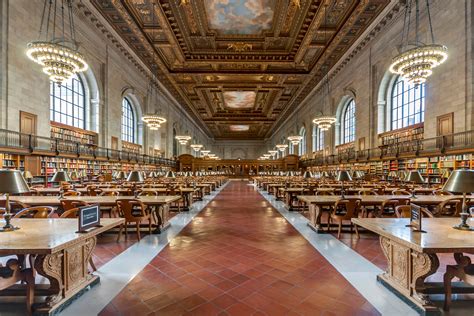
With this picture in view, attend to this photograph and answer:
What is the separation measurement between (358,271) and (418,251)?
1.35 m

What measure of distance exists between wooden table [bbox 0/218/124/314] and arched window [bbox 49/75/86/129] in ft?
38.3

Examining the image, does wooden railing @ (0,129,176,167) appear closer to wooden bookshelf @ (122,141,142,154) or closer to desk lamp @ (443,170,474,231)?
wooden bookshelf @ (122,141,142,154)

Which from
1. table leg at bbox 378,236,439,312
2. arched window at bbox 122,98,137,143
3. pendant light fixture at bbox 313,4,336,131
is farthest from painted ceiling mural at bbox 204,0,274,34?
table leg at bbox 378,236,439,312

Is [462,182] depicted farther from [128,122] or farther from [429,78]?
[128,122]

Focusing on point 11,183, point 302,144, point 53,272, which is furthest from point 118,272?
point 302,144

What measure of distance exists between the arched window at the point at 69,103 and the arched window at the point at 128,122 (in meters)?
4.26

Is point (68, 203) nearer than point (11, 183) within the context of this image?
No

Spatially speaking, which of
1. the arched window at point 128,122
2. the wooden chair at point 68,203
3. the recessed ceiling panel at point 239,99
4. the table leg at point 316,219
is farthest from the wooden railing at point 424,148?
the arched window at point 128,122

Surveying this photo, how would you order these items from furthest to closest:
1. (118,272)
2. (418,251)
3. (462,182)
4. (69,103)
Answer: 1. (69,103)
2. (118,272)
3. (462,182)
4. (418,251)

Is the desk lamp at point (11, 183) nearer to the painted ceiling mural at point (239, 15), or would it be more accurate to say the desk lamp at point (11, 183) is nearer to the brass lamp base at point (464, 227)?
Answer: the brass lamp base at point (464, 227)

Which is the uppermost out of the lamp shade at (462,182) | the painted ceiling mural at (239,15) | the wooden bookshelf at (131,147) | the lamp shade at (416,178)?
the painted ceiling mural at (239,15)

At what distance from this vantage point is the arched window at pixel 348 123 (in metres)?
19.4

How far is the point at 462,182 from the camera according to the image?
2330 mm

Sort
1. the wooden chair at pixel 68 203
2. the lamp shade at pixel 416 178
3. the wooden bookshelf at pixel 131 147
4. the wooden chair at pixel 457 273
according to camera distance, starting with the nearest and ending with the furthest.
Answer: the wooden chair at pixel 457 273 < the wooden chair at pixel 68 203 < the lamp shade at pixel 416 178 < the wooden bookshelf at pixel 131 147
